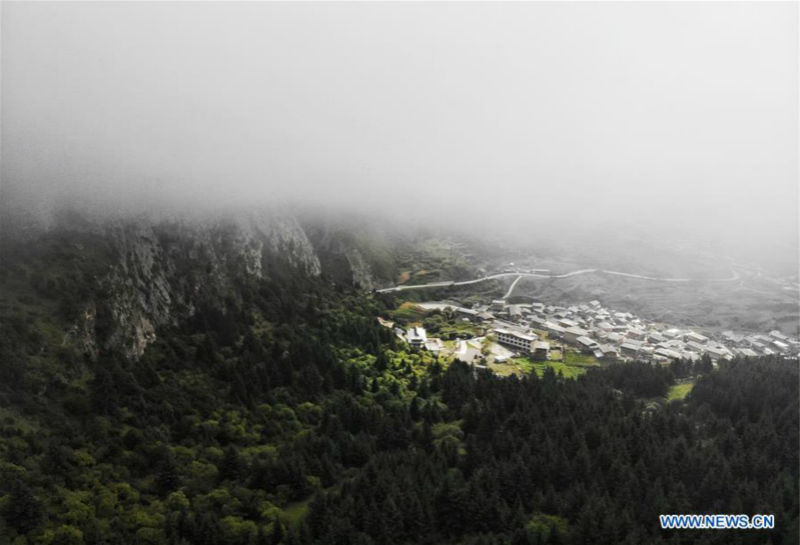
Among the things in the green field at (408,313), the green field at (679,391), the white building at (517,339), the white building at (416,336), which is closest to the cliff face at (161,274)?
the green field at (408,313)

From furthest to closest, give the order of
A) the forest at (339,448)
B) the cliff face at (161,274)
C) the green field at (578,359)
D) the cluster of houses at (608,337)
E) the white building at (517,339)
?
the white building at (517,339)
the cluster of houses at (608,337)
the green field at (578,359)
the cliff face at (161,274)
the forest at (339,448)

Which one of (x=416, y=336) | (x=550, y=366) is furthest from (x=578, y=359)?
(x=416, y=336)

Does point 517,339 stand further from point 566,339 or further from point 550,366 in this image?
point 550,366

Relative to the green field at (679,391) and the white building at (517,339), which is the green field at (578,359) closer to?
the white building at (517,339)

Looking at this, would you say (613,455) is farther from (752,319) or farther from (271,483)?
(752,319)

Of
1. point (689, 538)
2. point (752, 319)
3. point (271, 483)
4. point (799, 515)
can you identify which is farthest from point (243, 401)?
point (752, 319)

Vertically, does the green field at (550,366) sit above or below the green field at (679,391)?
below
